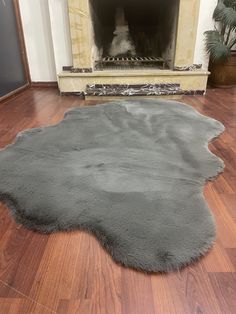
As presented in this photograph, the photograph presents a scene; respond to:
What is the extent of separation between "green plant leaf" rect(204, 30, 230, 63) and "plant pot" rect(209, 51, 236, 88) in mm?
121

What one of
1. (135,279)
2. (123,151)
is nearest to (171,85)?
(123,151)

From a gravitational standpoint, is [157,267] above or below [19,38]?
below

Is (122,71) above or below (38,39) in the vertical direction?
below

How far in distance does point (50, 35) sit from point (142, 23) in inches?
45.0

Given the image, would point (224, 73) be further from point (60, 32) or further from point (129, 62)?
point (60, 32)

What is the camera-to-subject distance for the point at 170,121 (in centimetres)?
179

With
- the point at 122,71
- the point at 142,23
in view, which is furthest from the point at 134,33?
the point at 122,71

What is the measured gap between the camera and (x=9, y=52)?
2.63 meters

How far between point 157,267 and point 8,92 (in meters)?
2.46

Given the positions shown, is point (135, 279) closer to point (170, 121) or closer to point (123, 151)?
point (123, 151)

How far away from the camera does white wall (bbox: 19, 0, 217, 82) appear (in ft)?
8.59

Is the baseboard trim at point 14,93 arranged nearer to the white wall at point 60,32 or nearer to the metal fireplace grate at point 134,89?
the white wall at point 60,32

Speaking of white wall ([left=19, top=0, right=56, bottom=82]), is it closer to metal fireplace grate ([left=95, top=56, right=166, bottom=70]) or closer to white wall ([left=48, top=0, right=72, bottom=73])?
white wall ([left=48, top=0, right=72, bottom=73])

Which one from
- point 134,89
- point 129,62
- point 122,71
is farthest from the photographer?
point 129,62
